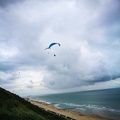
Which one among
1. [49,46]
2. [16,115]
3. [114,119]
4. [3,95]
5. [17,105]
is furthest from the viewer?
[114,119]

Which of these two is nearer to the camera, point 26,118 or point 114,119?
point 26,118

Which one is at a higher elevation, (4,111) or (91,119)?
(91,119)

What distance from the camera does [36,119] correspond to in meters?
35.1

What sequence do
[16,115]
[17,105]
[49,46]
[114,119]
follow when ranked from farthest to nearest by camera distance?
[114,119]
[49,46]
[17,105]
[16,115]

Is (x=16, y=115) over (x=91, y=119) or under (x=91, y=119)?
under

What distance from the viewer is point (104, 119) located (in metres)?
73.4

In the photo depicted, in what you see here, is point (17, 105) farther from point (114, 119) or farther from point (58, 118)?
point (114, 119)

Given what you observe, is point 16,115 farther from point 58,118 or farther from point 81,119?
point 81,119

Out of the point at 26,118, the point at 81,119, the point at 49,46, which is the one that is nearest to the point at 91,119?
the point at 81,119

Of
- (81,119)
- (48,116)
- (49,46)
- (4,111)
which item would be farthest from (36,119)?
(81,119)

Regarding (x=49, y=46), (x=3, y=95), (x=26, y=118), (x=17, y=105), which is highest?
(x=49, y=46)

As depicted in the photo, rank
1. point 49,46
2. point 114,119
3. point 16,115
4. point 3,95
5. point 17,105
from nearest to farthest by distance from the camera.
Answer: point 16,115 < point 17,105 < point 3,95 < point 49,46 < point 114,119

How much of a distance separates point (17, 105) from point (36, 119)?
17.7 feet

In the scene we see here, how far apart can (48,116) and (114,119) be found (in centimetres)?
3749
